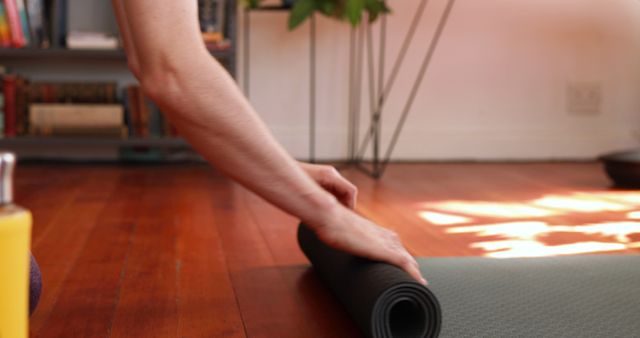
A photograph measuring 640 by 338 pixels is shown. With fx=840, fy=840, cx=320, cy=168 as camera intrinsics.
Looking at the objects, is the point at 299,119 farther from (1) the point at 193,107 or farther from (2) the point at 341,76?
(1) the point at 193,107

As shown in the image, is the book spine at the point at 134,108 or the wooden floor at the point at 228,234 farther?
the book spine at the point at 134,108

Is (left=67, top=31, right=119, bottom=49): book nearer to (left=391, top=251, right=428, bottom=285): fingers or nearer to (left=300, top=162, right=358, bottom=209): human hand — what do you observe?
(left=300, top=162, right=358, bottom=209): human hand

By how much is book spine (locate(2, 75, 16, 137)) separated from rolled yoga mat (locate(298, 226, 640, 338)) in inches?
83.1

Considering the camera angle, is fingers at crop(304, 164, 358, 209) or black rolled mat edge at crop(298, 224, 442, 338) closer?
black rolled mat edge at crop(298, 224, 442, 338)

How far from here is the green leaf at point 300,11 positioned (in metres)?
3.24

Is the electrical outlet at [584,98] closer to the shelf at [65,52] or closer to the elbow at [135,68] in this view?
the shelf at [65,52]

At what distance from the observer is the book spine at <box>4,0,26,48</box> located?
Answer: 3326mm

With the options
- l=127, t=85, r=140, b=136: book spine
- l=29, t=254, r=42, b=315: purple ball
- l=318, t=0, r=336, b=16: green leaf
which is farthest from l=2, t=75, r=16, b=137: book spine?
l=29, t=254, r=42, b=315: purple ball

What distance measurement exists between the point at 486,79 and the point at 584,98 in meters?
0.48

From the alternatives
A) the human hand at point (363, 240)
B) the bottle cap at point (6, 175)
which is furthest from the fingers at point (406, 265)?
the bottle cap at point (6, 175)

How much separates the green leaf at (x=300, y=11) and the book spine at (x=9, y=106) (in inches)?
46.6

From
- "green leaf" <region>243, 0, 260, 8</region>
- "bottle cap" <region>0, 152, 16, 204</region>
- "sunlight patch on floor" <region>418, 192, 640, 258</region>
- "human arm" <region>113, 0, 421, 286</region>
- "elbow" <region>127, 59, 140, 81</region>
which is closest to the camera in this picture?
"bottle cap" <region>0, 152, 16, 204</region>

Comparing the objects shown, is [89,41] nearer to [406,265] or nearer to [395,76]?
[395,76]

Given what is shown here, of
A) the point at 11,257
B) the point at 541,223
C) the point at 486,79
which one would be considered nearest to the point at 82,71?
the point at 486,79
